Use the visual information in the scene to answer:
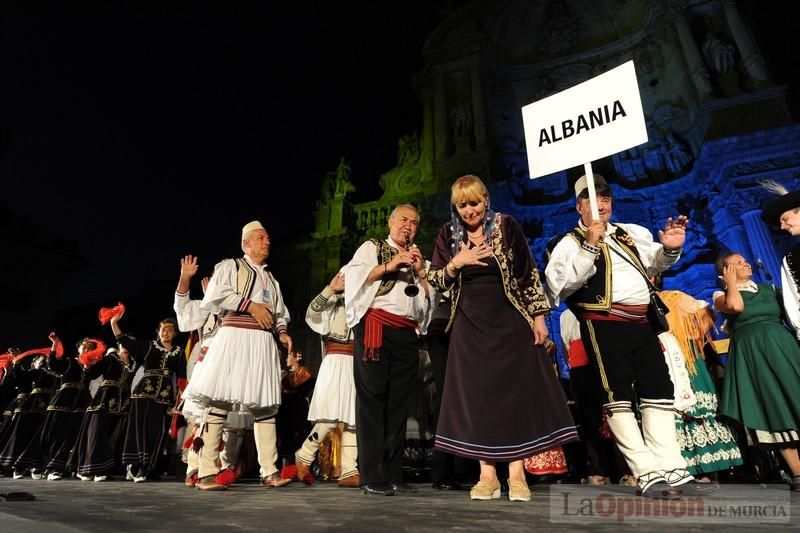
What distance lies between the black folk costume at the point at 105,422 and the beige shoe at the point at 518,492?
16.9 feet

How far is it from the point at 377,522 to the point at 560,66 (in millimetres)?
18519

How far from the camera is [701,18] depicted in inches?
570

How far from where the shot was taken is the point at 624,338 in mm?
2871

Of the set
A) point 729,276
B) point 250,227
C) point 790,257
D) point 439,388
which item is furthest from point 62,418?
point 790,257

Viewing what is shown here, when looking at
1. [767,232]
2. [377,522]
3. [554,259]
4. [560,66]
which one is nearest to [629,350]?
[554,259]

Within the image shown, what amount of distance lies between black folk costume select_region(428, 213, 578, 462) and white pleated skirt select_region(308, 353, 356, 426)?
2115 millimetres

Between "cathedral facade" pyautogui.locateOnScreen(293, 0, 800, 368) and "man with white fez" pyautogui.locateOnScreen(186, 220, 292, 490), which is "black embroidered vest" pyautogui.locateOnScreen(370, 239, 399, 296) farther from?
"cathedral facade" pyautogui.locateOnScreen(293, 0, 800, 368)

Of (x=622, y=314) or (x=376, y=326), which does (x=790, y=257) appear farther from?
(x=376, y=326)

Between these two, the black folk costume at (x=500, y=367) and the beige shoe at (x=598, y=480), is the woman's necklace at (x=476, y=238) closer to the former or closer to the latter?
the black folk costume at (x=500, y=367)

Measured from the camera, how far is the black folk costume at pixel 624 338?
8.73ft

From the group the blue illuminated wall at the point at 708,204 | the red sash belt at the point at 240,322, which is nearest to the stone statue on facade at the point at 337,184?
the blue illuminated wall at the point at 708,204

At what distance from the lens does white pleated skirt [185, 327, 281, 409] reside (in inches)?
144

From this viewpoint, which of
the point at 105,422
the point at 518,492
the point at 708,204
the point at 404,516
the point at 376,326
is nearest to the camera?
the point at 404,516

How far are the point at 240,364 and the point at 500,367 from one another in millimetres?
2040
